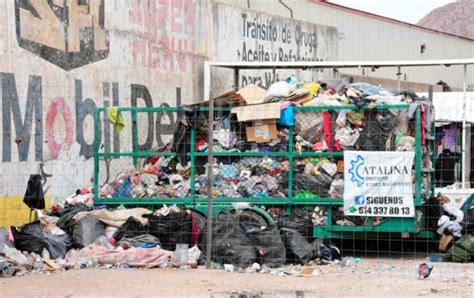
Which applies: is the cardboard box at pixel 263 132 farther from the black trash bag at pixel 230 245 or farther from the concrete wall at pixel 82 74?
the concrete wall at pixel 82 74

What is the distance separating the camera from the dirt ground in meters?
10.3

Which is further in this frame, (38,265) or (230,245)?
→ (230,245)

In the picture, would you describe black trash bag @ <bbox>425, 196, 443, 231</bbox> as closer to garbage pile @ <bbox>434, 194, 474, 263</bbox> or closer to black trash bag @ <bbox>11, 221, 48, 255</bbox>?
garbage pile @ <bbox>434, 194, 474, 263</bbox>

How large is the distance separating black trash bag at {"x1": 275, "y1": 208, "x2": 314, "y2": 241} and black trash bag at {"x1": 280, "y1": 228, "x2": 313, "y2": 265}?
0.28 metres

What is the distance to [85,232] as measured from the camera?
1283 centimetres

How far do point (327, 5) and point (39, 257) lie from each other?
1831cm

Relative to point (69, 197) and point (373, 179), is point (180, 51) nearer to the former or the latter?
point (69, 197)

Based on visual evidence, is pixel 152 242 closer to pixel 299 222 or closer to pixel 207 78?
pixel 299 222

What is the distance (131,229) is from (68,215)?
1.13 metres

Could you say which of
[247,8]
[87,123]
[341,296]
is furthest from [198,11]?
[341,296]

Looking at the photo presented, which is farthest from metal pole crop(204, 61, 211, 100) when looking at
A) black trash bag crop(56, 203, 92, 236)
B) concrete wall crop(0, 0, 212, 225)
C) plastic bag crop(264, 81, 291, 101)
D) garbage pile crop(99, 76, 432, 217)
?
black trash bag crop(56, 203, 92, 236)

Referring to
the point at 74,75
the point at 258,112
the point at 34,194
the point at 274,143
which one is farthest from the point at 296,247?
the point at 74,75

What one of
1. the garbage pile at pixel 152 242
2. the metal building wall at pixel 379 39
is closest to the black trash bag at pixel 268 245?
the garbage pile at pixel 152 242

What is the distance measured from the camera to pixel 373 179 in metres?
13.5
